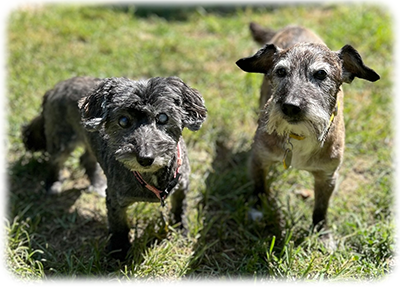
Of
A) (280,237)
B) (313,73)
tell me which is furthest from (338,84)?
(280,237)

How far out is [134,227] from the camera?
4.07 m

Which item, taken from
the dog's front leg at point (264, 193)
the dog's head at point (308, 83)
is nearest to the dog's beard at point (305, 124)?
the dog's head at point (308, 83)

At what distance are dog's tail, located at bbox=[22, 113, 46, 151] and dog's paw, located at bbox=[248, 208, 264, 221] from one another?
8.12 feet

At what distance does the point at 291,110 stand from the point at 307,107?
0.12 metres

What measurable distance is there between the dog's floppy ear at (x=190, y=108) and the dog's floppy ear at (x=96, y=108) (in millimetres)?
518

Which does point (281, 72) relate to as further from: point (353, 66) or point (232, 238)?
point (232, 238)

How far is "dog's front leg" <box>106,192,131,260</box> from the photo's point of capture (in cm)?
361

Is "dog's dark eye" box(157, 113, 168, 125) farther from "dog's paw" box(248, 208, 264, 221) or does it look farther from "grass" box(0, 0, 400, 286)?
"dog's paw" box(248, 208, 264, 221)

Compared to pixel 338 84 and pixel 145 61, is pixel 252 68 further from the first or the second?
pixel 145 61

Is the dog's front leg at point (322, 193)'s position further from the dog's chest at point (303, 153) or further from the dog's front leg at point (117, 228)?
the dog's front leg at point (117, 228)

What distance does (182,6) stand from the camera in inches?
352

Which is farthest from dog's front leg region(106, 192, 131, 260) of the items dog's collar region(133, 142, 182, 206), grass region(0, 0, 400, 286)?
dog's collar region(133, 142, 182, 206)

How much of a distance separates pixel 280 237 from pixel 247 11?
5.83 meters

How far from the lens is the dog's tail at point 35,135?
4.62 m
